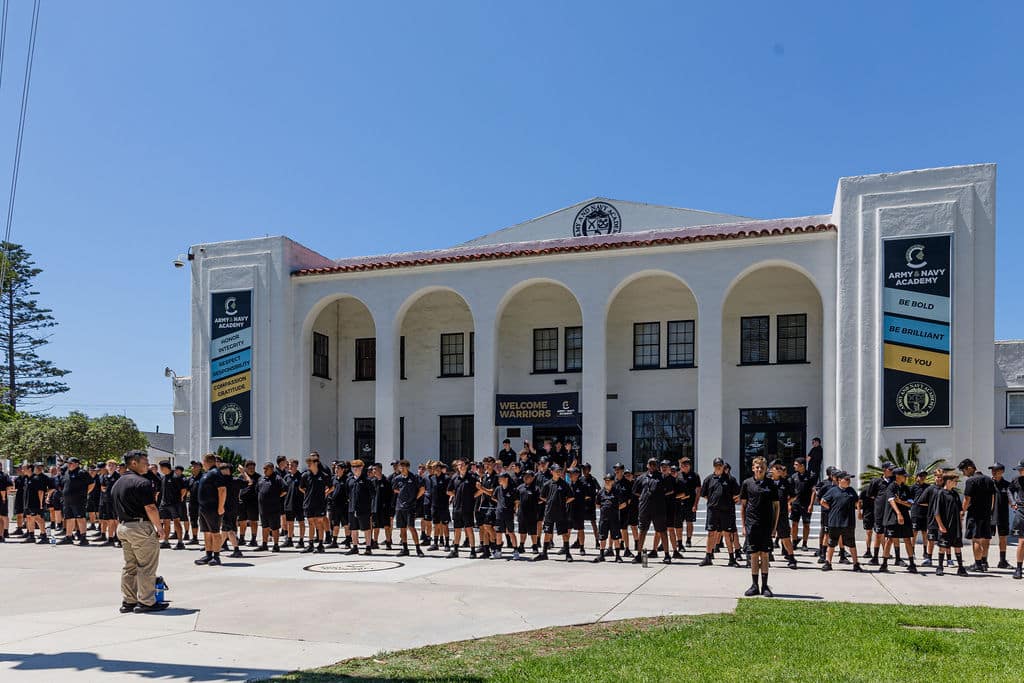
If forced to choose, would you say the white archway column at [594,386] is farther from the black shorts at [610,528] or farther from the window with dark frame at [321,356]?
the window with dark frame at [321,356]

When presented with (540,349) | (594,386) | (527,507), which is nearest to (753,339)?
(594,386)

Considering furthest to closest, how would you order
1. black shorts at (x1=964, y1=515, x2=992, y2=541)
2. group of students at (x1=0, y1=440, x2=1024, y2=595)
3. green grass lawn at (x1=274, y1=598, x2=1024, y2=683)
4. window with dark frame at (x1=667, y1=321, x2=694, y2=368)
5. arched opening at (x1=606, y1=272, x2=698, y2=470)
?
window with dark frame at (x1=667, y1=321, x2=694, y2=368)
arched opening at (x1=606, y1=272, x2=698, y2=470)
group of students at (x1=0, y1=440, x2=1024, y2=595)
black shorts at (x1=964, y1=515, x2=992, y2=541)
green grass lawn at (x1=274, y1=598, x2=1024, y2=683)

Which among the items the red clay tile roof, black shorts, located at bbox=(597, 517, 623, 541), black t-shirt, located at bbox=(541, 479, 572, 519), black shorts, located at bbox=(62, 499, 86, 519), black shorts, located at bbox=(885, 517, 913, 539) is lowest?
black shorts, located at bbox=(62, 499, 86, 519)

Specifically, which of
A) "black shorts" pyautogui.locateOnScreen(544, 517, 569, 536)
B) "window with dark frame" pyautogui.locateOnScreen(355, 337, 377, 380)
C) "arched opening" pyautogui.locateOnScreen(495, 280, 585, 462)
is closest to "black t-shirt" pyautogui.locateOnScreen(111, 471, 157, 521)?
"black shorts" pyautogui.locateOnScreen(544, 517, 569, 536)

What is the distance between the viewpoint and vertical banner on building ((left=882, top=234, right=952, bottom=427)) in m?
18.7

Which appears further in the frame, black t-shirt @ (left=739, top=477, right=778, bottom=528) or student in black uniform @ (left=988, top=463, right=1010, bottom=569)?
student in black uniform @ (left=988, top=463, right=1010, bottom=569)

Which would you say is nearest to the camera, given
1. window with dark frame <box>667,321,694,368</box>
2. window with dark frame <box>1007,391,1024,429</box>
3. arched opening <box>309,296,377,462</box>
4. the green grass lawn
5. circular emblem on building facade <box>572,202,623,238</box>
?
the green grass lawn

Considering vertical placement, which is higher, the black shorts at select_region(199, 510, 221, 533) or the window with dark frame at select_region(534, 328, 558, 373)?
the window with dark frame at select_region(534, 328, 558, 373)

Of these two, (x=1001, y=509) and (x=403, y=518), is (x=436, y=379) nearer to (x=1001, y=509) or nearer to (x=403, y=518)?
(x=403, y=518)

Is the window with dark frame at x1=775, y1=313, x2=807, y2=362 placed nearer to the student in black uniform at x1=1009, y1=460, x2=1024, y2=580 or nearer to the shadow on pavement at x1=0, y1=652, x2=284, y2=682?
the student in black uniform at x1=1009, y1=460, x2=1024, y2=580

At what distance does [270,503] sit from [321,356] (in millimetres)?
10479

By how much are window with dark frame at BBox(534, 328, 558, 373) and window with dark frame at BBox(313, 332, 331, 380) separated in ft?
21.9

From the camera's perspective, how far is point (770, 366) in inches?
898

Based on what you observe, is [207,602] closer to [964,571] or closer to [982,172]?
[964,571]
